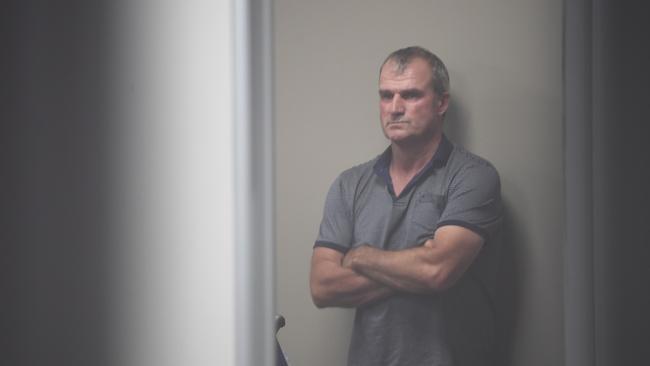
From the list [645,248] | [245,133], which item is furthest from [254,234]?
[645,248]

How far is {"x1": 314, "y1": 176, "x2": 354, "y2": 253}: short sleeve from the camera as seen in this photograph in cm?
91

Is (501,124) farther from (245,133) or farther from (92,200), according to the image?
(92,200)

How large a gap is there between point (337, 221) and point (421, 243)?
0.43ft

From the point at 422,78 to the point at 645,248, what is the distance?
38 centimetres

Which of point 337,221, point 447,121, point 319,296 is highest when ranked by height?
point 447,121

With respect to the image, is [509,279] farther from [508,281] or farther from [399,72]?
[399,72]

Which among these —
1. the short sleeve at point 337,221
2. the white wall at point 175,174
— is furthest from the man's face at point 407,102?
the white wall at point 175,174

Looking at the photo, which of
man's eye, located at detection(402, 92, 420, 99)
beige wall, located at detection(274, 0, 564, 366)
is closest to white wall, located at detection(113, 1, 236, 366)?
beige wall, located at detection(274, 0, 564, 366)

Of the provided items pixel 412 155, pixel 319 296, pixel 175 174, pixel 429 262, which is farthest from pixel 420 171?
pixel 175 174

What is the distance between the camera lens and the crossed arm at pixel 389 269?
0.88 metres

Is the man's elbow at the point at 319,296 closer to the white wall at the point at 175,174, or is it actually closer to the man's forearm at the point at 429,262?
the man's forearm at the point at 429,262

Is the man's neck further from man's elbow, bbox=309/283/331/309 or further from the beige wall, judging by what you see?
man's elbow, bbox=309/283/331/309

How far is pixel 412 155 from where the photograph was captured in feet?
2.99

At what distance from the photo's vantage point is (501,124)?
0.88 metres
